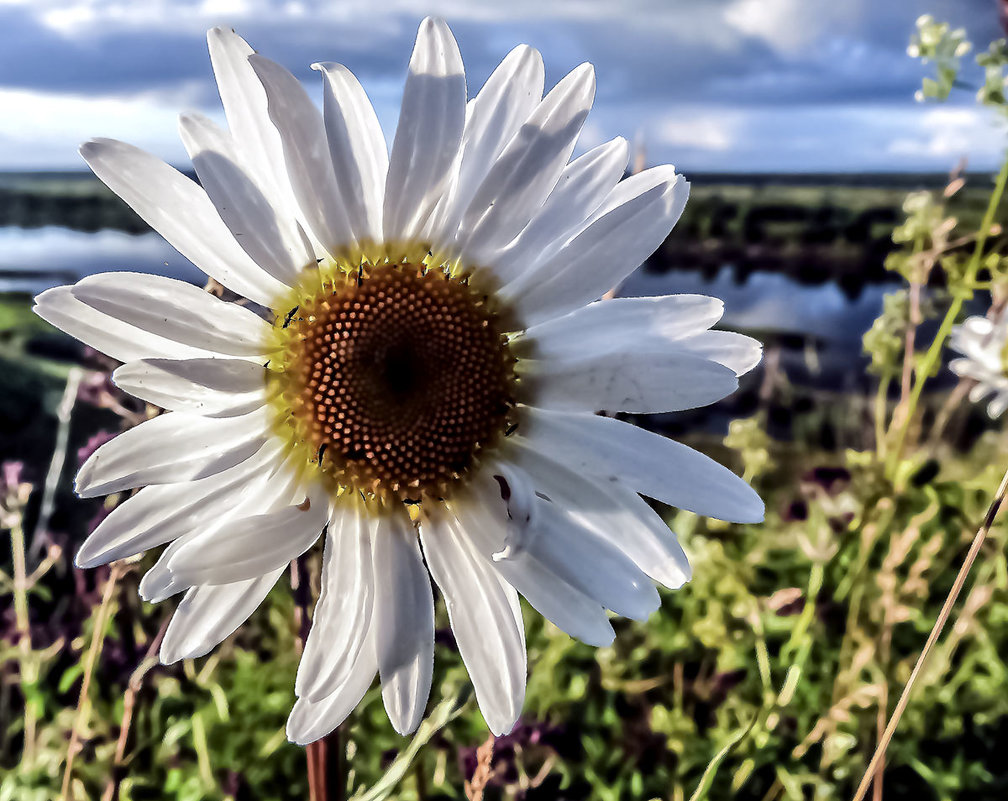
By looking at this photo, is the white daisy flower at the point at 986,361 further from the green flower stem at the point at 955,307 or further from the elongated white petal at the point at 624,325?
the elongated white petal at the point at 624,325

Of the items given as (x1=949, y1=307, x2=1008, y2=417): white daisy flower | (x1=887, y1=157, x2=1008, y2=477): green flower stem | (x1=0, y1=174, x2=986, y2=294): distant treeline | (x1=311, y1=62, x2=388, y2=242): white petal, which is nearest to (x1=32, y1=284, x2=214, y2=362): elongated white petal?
(x1=311, y1=62, x2=388, y2=242): white petal

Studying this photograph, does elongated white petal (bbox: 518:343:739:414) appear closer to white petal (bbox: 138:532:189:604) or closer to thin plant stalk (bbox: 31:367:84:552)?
white petal (bbox: 138:532:189:604)

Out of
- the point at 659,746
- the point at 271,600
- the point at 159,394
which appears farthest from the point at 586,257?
the point at 271,600

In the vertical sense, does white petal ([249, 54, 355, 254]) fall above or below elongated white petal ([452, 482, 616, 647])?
above

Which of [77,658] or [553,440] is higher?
[553,440]

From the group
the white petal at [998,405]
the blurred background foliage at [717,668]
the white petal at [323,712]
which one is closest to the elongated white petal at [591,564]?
the white petal at [323,712]

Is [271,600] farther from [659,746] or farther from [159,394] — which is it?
[159,394]

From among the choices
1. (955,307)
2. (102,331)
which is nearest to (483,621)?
(102,331)
